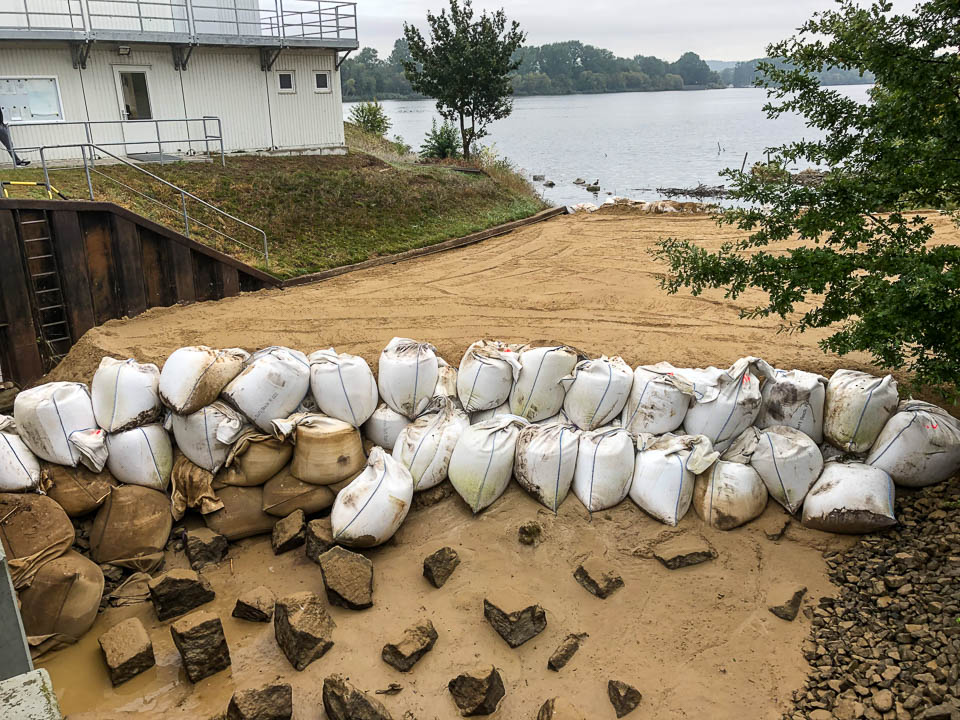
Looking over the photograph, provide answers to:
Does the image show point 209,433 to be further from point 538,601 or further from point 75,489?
point 538,601

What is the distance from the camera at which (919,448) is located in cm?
564

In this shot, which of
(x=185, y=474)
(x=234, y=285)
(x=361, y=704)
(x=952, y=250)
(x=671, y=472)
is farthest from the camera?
(x=234, y=285)

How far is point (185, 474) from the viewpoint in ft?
21.0

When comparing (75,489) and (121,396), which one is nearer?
(75,489)

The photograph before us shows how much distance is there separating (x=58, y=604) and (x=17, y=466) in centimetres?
127

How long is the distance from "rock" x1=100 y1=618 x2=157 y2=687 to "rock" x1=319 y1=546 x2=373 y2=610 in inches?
50.5

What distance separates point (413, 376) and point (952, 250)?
4369 millimetres

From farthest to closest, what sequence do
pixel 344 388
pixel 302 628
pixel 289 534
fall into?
pixel 344 388 → pixel 289 534 → pixel 302 628

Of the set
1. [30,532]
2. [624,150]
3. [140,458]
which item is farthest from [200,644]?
[624,150]

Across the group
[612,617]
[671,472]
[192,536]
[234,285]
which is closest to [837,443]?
[671,472]

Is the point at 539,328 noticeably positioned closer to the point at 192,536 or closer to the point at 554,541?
the point at 554,541

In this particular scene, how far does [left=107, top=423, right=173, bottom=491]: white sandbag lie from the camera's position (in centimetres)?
632

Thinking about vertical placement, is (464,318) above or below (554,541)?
above

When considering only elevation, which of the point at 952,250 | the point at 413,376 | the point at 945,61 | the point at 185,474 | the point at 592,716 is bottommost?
the point at 592,716
